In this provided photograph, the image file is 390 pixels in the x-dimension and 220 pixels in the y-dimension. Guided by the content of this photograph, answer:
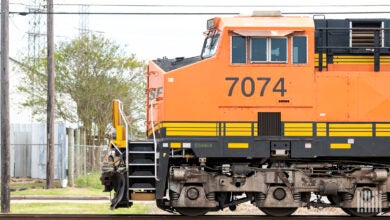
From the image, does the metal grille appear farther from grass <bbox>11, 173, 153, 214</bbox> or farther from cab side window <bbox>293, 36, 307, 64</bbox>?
grass <bbox>11, 173, 153, 214</bbox>

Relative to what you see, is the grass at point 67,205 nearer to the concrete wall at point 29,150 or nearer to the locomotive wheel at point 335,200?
the concrete wall at point 29,150

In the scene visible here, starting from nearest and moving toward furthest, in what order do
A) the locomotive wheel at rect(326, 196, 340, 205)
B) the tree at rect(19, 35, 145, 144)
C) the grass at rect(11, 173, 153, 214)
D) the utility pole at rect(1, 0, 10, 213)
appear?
1. the locomotive wheel at rect(326, 196, 340, 205)
2. the grass at rect(11, 173, 153, 214)
3. the utility pole at rect(1, 0, 10, 213)
4. the tree at rect(19, 35, 145, 144)

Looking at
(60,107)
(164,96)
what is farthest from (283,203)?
(60,107)

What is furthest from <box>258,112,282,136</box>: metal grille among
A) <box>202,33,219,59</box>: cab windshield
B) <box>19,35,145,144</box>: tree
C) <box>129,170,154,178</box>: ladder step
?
<box>19,35,145,144</box>: tree

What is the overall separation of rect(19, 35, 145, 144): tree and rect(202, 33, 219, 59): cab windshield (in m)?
32.6

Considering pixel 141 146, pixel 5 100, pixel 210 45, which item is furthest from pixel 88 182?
pixel 210 45

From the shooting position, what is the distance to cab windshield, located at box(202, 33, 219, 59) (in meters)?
17.8

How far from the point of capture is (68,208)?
24.8 m

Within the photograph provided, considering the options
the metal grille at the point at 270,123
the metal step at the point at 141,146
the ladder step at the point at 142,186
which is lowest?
the ladder step at the point at 142,186

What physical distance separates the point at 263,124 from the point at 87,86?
34.6 meters

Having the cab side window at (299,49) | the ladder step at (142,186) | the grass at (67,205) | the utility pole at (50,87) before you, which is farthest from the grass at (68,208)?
the cab side window at (299,49)

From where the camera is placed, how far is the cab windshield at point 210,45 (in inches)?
700

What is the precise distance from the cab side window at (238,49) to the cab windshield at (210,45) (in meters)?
0.46

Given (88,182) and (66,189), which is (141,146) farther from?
(88,182)
